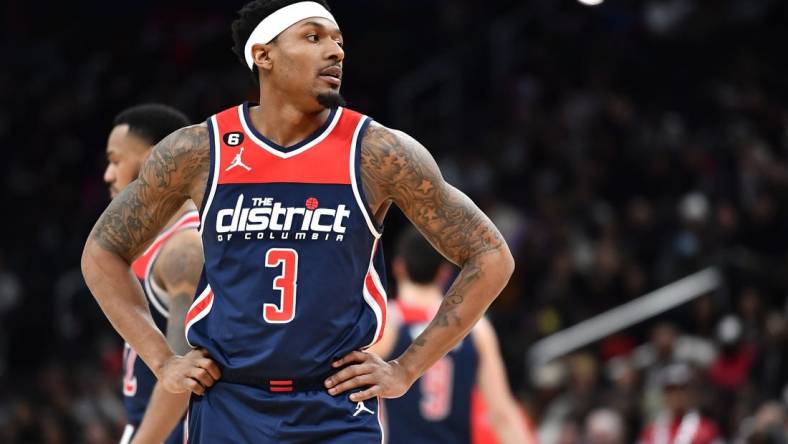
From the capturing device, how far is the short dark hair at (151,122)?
19.1ft

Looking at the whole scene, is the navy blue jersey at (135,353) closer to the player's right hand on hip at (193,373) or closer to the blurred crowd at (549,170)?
the player's right hand on hip at (193,373)

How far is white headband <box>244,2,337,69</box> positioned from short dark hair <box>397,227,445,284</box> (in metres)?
2.60

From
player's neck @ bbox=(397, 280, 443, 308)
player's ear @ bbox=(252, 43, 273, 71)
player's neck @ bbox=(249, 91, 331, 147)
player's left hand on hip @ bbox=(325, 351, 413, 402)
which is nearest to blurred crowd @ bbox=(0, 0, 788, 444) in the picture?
player's neck @ bbox=(397, 280, 443, 308)

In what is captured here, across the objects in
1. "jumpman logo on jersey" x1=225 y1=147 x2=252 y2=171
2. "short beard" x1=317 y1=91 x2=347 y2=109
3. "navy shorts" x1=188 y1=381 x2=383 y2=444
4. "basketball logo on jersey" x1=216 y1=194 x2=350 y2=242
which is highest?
"short beard" x1=317 y1=91 x2=347 y2=109

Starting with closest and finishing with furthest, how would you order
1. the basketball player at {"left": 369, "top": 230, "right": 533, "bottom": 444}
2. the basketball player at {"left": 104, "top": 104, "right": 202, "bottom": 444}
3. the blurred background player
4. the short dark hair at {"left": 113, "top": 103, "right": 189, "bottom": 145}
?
the basketball player at {"left": 104, "top": 104, "right": 202, "bottom": 444}
the short dark hair at {"left": 113, "top": 103, "right": 189, "bottom": 145}
the basketball player at {"left": 369, "top": 230, "right": 533, "bottom": 444}
the blurred background player

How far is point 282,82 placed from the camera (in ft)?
15.0

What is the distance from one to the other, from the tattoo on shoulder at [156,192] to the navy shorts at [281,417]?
623 millimetres

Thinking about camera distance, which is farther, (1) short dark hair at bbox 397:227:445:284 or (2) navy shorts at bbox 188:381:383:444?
(1) short dark hair at bbox 397:227:445:284

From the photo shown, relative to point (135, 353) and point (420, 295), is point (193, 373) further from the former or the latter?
point (420, 295)

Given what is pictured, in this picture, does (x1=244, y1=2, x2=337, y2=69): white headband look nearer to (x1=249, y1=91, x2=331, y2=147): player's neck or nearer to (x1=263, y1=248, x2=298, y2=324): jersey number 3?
(x1=249, y1=91, x2=331, y2=147): player's neck

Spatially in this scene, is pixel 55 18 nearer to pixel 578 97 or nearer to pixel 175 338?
pixel 578 97

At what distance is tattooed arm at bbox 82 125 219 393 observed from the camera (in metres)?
4.52

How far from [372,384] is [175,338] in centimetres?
109

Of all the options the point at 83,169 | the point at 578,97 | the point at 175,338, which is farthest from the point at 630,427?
the point at 83,169
